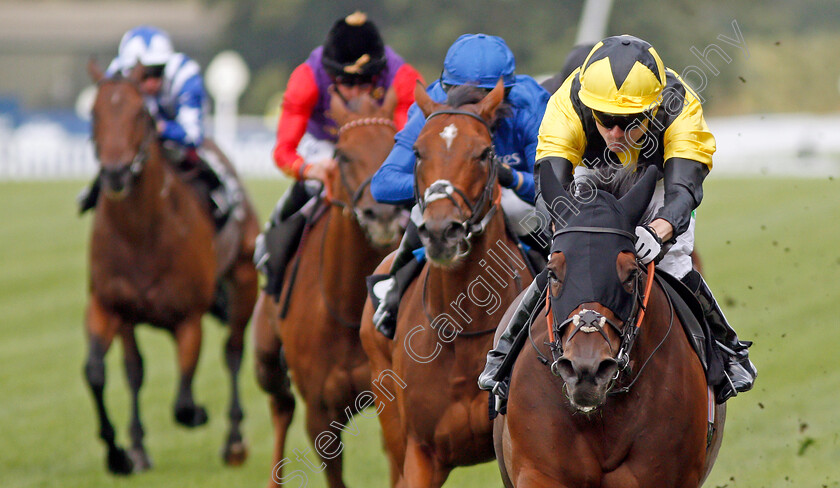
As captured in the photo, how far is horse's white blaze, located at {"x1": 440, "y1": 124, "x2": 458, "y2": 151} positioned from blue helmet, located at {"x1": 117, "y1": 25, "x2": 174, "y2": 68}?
183 inches

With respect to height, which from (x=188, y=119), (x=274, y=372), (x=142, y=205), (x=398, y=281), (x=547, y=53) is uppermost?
(x=398, y=281)

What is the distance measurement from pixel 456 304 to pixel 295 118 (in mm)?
2402

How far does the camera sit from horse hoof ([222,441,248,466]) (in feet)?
28.1

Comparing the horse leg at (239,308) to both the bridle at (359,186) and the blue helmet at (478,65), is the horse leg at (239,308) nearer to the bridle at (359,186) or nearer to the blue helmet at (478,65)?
the bridle at (359,186)

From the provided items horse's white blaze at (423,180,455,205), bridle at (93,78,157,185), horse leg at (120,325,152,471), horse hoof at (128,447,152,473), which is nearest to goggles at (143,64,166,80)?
bridle at (93,78,157,185)

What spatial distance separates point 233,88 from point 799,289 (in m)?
28.7

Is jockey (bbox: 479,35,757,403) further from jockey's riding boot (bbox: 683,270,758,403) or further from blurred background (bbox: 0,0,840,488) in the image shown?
blurred background (bbox: 0,0,840,488)

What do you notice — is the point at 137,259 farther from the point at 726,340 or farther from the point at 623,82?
the point at 623,82

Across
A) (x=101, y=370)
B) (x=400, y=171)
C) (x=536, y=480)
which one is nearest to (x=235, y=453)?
(x=101, y=370)

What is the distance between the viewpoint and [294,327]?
6.66 metres

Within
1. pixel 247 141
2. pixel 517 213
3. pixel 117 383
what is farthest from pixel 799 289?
pixel 247 141

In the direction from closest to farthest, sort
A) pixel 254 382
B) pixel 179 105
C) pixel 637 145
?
pixel 637 145 < pixel 179 105 < pixel 254 382

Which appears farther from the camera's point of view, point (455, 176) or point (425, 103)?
point (425, 103)

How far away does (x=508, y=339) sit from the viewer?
4551mm
